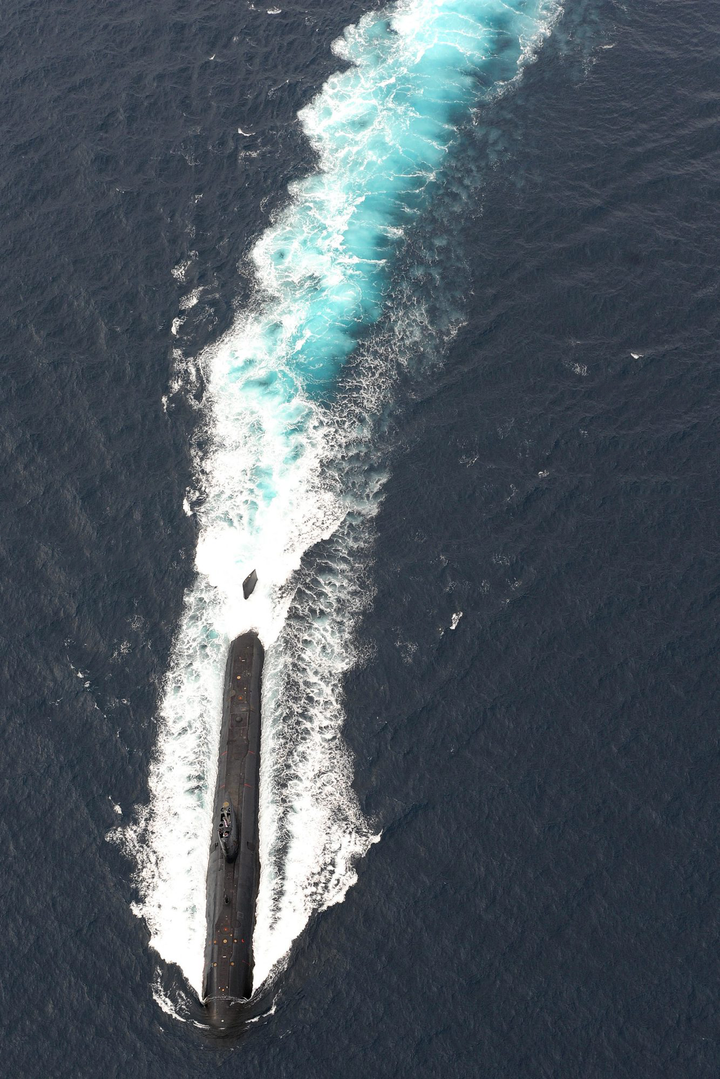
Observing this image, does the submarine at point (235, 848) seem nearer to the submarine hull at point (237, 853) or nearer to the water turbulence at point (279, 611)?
the submarine hull at point (237, 853)

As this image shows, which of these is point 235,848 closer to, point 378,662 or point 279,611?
point 378,662

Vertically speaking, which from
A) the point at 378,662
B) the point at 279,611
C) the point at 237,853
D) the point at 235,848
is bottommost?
the point at 237,853

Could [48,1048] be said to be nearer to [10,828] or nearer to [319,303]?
[10,828]

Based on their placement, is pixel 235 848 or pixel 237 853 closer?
pixel 235 848

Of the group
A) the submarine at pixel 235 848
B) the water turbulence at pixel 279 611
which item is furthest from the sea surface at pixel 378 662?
the submarine at pixel 235 848

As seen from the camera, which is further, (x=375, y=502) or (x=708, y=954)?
(x=375, y=502)

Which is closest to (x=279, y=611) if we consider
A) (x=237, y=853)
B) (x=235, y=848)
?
(x=235, y=848)

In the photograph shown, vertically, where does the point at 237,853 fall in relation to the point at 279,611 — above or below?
below

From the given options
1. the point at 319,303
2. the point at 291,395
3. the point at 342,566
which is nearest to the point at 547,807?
the point at 342,566
